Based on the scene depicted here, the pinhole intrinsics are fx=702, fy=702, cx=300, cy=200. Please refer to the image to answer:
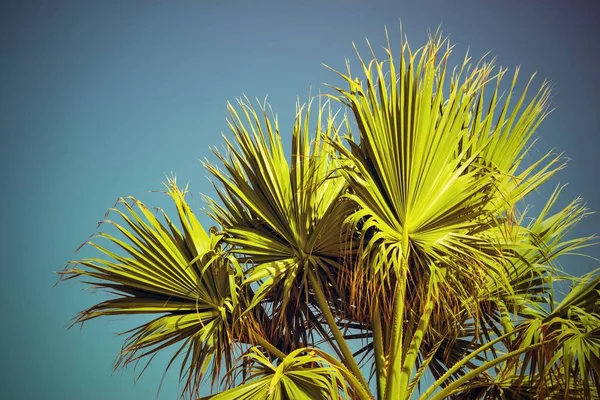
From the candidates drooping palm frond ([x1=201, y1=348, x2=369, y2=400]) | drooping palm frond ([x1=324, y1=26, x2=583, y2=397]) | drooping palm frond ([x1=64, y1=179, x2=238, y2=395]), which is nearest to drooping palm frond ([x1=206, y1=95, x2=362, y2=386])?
drooping palm frond ([x1=64, y1=179, x2=238, y2=395])

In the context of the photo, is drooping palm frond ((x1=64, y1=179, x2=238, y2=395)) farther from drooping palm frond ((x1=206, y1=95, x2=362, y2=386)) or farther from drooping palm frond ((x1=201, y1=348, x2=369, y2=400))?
drooping palm frond ((x1=201, y1=348, x2=369, y2=400))

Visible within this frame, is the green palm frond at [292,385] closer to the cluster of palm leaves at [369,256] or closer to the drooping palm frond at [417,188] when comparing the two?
the cluster of palm leaves at [369,256]

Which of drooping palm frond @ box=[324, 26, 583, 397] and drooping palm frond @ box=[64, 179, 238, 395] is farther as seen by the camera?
drooping palm frond @ box=[64, 179, 238, 395]

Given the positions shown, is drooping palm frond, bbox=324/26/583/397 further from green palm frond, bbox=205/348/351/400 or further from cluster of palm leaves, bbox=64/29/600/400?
green palm frond, bbox=205/348/351/400

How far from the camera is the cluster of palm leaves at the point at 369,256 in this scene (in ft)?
9.97

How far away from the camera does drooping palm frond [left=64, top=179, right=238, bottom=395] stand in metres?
3.47

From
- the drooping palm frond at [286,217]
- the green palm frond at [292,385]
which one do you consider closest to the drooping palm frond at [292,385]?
the green palm frond at [292,385]

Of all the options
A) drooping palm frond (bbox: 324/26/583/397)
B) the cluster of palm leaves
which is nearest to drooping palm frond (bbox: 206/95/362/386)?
the cluster of palm leaves

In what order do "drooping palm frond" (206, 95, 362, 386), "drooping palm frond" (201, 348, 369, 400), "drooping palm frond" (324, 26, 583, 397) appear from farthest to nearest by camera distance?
"drooping palm frond" (206, 95, 362, 386) < "drooping palm frond" (324, 26, 583, 397) < "drooping palm frond" (201, 348, 369, 400)

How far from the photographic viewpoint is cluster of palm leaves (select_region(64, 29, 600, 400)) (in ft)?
9.97

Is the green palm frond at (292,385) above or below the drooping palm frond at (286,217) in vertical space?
below

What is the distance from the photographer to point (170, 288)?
3.56 meters

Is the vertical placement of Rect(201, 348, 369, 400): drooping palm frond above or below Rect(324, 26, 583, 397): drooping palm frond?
below

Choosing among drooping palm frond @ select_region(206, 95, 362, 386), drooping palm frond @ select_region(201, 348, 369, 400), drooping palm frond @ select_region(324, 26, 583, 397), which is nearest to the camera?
drooping palm frond @ select_region(201, 348, 369, 400)
